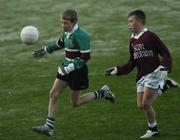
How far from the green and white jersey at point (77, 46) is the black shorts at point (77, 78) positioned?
0.21m

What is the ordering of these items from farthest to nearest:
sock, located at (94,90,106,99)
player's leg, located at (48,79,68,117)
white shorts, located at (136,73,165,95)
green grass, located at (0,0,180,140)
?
sock, located at (94,90,106,99), green grass, located at (0,0,180,140), player's leg, located at (48,79,68,117), white shorts, located at (136,73,165,95)

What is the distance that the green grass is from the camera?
12.0 metres

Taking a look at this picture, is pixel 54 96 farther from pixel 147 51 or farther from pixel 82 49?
pixel 147 51

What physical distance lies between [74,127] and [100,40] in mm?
11565

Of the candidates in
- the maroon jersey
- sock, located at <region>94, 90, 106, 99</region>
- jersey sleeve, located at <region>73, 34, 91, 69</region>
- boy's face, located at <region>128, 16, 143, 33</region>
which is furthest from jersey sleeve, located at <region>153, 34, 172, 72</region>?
sock, located at <region>94, 90, 106, 99</region>

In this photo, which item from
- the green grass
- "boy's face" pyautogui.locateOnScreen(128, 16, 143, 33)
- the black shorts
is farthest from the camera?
the green grass

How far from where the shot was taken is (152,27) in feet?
82.7

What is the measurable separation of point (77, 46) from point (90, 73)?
23.3 ft

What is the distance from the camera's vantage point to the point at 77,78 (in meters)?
11.2

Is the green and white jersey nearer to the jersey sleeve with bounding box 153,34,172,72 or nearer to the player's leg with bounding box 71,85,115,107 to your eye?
the player's leg with bounding box 71,85,115,107

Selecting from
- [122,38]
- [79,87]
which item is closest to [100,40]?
[122,38]

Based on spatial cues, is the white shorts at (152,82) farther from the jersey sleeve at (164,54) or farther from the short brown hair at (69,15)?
the short brown hair at (69,15)

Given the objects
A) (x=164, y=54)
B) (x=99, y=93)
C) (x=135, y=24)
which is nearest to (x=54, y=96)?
(x=99, y=93)

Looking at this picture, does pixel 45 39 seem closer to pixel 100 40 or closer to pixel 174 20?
pixel 100 40
